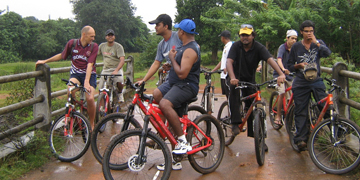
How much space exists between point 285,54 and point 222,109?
1.73 metres

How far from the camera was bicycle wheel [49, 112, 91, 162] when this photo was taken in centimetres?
508

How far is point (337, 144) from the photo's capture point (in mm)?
4469

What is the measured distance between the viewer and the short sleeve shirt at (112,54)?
7816 millimetres

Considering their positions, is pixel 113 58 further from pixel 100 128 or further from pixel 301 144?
pixel 301 144

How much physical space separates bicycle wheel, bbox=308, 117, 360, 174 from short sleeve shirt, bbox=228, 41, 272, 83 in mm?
1353

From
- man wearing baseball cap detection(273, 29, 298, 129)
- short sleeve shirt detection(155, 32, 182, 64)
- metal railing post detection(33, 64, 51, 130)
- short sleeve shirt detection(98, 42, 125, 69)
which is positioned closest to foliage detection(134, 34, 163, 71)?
short sleeve shirt detection(98, 42, 125, 69)

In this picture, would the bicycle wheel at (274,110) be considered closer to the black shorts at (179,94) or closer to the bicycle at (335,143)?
the bicycle at (335,143)

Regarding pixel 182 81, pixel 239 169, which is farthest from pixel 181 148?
pixel 239 169

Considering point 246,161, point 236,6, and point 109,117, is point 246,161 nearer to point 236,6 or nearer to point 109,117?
point 109,117

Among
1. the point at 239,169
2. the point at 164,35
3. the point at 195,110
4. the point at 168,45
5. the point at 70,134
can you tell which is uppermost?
the point at 164,35

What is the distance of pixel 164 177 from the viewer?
12.4ft

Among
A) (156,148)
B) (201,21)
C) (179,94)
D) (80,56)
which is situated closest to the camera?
(156,148)

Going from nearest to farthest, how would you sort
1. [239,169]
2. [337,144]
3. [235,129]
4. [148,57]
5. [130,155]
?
[130,155], [337,144], [239,169], [235,129], [148,57]

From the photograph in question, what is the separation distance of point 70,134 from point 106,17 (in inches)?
2460
